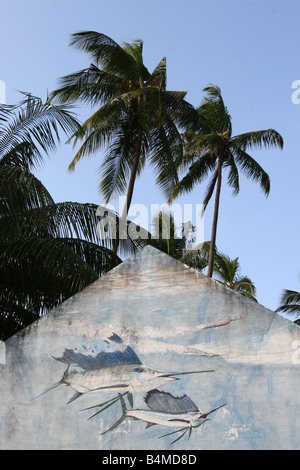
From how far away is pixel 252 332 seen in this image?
8992 mm

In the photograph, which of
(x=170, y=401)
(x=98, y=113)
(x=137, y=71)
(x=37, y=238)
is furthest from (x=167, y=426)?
(x=137, y=71)

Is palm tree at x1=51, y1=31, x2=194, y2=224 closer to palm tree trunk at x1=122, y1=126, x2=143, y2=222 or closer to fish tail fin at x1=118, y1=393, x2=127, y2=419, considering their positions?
palm tree trunk at x1=122, y1=126, x2=143, y2=222

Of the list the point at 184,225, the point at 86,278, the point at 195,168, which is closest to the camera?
the point at 86,278

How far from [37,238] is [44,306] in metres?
1.91

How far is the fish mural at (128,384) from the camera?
8.77 meters

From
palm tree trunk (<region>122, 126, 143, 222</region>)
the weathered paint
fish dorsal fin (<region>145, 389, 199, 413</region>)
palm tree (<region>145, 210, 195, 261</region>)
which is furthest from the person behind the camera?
palm tree (<region>145, 210, 195, 261</region>)

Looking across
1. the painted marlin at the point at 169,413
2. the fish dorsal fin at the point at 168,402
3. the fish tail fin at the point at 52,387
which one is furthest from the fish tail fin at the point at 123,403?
the fish tail fin at the point at 52,387

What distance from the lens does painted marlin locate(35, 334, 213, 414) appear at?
8.95 m

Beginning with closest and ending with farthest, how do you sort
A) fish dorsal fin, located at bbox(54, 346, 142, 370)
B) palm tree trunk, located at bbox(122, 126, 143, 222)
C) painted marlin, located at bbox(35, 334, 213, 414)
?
painted marlin, located at bbox(35, 334, 213, 414), fish dorsal fin, located at bbox(54, 346, 142, 370), palm tree trunk, located at bbox(122, 126, 143, 222)

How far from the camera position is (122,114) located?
1809 centimetres

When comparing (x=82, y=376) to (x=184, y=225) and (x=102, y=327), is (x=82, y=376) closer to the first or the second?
(x=102, y=327)
